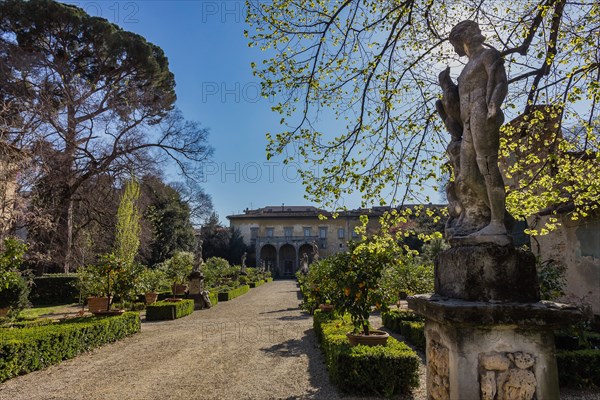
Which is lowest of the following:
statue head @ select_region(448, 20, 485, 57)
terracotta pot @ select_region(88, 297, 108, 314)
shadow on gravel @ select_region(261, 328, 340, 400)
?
shadow on gravel @ select_region(261, 328, 340, 400)

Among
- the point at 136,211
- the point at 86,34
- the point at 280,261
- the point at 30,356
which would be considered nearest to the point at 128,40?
the point at 86,34

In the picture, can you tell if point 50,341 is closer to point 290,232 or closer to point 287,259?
point 287,259

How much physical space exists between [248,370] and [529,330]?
5.08 metres

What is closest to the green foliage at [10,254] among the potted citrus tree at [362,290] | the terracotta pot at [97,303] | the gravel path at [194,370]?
the gravel path at [194,370]

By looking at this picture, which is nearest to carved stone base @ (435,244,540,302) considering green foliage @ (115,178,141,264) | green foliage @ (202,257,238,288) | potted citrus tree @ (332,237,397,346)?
potted citrus tree @ (332,237,397,346)

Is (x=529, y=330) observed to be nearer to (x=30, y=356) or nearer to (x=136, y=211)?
(x=30, y=356)

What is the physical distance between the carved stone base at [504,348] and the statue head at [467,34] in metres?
1.87

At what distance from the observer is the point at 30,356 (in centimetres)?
661

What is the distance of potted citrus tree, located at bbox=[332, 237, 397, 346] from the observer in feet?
20.4

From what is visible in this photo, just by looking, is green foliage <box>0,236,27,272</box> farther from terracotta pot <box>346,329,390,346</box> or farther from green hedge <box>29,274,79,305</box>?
green hedge <box>29,274,79,305</box>

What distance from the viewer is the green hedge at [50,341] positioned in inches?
246

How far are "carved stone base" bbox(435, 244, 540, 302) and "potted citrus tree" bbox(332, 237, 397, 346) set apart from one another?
3675 mm

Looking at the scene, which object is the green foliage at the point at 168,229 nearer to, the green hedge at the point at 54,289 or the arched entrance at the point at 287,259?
the green hedge at the point at 54,289

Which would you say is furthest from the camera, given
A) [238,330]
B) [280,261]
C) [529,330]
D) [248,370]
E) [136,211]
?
[280,261]
